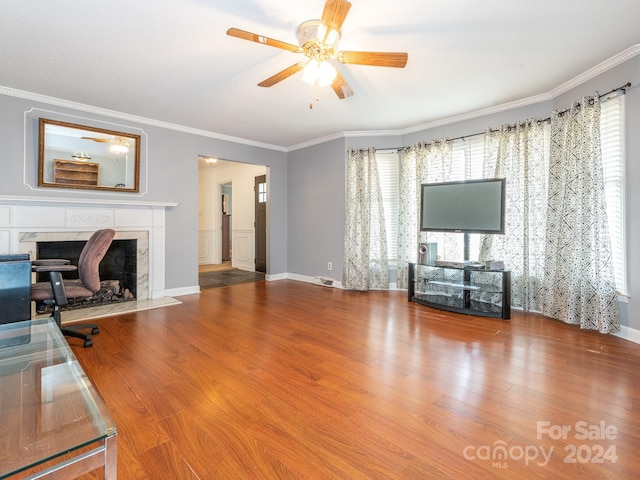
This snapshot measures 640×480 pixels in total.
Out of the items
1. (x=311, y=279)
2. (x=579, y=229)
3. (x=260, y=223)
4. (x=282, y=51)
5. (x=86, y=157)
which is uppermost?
(x=282, y=51)

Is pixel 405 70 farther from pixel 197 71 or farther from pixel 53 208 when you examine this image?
pixel 53 208

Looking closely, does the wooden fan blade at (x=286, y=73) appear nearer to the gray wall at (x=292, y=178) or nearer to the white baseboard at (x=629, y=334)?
the gray wall at (x=292, y=178)

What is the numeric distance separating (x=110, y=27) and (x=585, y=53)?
3.83m

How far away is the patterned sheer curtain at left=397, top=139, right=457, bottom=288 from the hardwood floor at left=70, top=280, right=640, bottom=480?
59.2 inches

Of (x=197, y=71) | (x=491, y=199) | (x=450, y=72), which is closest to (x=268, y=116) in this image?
(x=197, y=71)

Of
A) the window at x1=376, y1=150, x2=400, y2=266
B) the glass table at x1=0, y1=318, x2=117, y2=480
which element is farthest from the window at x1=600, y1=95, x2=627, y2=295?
the glass table at x1=0, y1=318, x2=117, y2=480

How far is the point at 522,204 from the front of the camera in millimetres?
3600

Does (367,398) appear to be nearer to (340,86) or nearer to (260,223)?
(340,86)

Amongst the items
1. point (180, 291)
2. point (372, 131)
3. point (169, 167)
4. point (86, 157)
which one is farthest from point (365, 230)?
point (86, 157)

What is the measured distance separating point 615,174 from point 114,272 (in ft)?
19.2

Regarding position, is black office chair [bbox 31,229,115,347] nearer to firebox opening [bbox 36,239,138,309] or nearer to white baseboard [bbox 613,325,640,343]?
firebox opening [bbox 36,239,138,309]

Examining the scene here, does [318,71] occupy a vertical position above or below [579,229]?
above

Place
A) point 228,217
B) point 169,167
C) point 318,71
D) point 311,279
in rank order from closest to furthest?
1. point 318,71
2. point 169,167
3. point 311,279
4. point 228,217

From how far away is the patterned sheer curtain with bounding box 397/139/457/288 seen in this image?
4305mm
